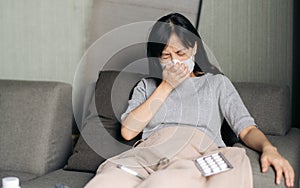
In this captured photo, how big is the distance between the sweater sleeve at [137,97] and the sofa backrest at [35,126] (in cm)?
35

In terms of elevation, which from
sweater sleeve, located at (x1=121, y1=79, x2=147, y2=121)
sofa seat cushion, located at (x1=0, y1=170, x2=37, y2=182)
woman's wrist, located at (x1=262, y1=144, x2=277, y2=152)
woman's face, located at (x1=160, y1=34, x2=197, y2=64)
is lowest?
sofa seat cushion, located at (x1=0, y1=170, x2=37, y2=182)

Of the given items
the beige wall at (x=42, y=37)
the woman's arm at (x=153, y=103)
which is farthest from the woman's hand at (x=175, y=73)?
the beige wall at (x=42, y=37)

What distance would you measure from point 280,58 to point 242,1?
0.33m

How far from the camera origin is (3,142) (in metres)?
2.04

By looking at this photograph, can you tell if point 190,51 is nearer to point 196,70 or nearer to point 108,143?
point 196,70

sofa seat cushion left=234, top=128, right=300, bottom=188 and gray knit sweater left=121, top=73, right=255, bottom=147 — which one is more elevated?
gray knit sweater left=121, top=73, right=255, bottom=147

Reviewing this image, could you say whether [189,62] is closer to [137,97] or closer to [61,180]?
[137,97]

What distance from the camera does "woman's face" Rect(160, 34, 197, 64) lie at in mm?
1790

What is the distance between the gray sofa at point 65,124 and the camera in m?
1.90

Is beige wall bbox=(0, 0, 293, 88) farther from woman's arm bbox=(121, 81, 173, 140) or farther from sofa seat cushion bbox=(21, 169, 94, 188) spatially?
sofa seat cushion bbox=(21, 169, 94, 188)

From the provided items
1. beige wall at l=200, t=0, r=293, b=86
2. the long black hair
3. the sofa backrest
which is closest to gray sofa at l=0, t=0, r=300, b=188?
the sofa backrest

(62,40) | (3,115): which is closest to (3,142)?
(3,115)

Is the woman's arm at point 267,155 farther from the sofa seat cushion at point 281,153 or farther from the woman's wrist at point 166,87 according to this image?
the woman's wrist at point 166,87

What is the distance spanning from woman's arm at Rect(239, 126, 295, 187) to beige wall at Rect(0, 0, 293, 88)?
66cm
